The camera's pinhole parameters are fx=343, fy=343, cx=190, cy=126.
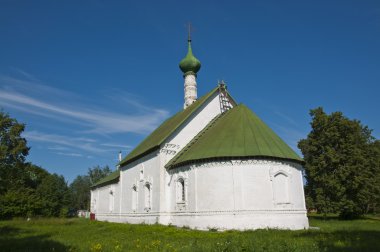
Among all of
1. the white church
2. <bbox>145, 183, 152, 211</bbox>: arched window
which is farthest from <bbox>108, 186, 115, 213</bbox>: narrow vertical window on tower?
<bbox>145, 183, 152, 211</bbox>: arched window

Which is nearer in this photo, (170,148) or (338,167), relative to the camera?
(170,148)

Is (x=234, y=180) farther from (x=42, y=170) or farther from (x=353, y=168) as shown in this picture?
(x=42, y=170)

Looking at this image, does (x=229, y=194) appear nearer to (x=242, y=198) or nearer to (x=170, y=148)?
(x=242, y=198)

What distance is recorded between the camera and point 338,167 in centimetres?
3369

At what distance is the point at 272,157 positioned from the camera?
2053 cm

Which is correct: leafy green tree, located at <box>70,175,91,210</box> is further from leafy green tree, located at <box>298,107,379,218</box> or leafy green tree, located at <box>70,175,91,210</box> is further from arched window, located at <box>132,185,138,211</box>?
leafy green tree, located at <box>298,107,379,218</box>

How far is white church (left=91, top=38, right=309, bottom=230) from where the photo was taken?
19812mm

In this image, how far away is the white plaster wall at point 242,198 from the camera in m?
19.6

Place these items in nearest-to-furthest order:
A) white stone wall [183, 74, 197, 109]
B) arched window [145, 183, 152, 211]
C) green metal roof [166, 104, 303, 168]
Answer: green metal roof [166, 104, 303, 168]
arched window [145, 183, 152, 211]
white stone wall [183, 74, 197, 109]

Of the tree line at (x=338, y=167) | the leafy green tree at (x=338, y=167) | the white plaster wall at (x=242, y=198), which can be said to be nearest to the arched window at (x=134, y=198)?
the white plaster wall at (x=242, y=198)

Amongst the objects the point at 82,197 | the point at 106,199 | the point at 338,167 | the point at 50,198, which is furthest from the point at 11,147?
the point at 82,197

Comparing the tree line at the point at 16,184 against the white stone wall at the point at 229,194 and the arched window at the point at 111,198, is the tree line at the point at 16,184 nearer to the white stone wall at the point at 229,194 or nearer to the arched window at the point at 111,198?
the arched window at the point at 111,198

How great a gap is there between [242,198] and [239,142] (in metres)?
3.44

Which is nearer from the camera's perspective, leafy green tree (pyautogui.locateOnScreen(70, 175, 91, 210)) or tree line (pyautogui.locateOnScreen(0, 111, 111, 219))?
tree line (pyautogui.locateOnScreen(0, 111, 111, 219))
